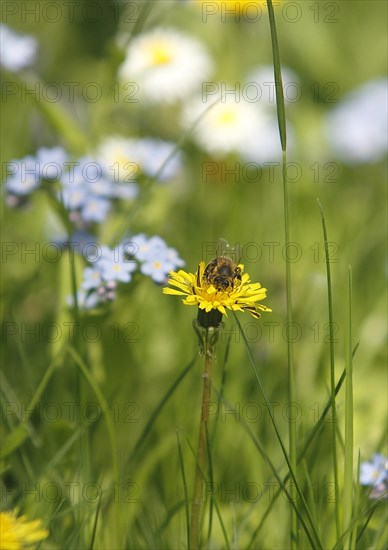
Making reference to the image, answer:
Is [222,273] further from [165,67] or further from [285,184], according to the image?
[165,67]

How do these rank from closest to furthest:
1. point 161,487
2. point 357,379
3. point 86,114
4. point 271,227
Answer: point 161,487
point 357,379
point 271,227
point 86,114

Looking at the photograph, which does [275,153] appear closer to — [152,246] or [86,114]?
[86,114]

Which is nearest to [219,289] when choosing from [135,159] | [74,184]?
[74,184]

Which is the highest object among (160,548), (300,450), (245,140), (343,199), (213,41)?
(213,41)

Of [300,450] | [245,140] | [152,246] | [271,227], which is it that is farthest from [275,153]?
[300,450]

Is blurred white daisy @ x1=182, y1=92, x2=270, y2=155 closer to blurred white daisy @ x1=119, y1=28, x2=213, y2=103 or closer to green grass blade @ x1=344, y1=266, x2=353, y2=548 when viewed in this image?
blurred white daisy @ x1=119, y1=28, x2=213, y2=103

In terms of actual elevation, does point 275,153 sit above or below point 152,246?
above

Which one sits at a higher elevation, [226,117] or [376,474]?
[226,117]

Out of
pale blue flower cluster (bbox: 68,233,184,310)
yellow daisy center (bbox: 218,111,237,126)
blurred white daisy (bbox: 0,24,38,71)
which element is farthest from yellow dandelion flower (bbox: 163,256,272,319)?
yellow daisy center (bbox: 218,111,237,126)
